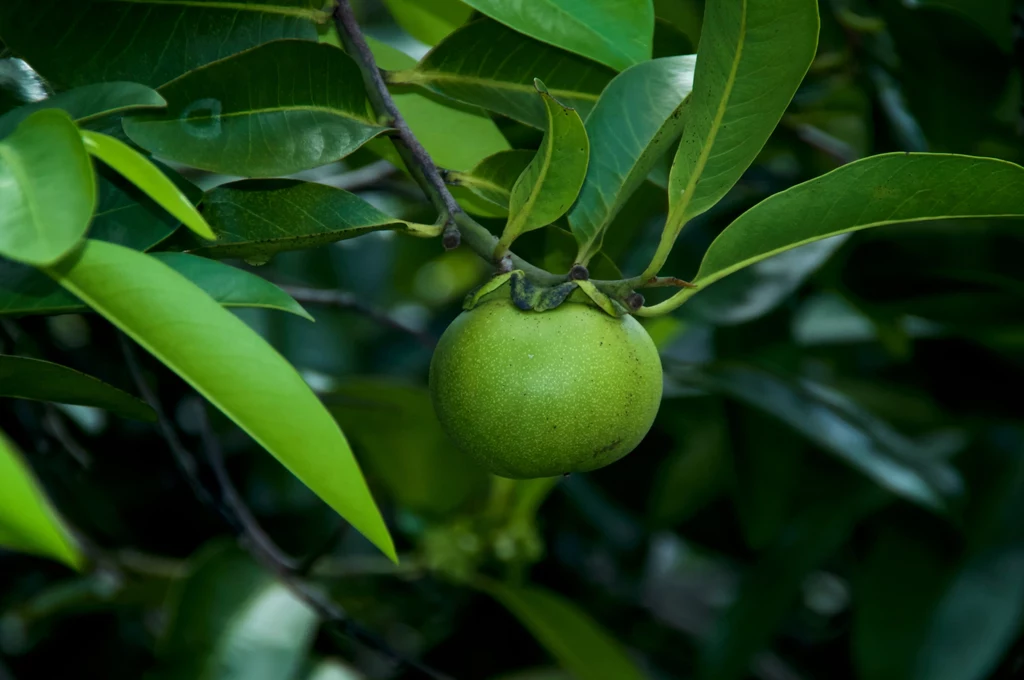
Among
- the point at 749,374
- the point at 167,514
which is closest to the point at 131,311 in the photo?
the point at 749,374

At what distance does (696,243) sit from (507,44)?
909mm

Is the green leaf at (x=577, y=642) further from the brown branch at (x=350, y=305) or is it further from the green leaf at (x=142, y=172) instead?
the green leaf at (x=142, y=172)

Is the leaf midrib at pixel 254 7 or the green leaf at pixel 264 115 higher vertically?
the leaf midrib at pixel 254 7

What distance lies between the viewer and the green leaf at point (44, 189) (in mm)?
518

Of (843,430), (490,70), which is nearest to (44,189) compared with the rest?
(490,70)

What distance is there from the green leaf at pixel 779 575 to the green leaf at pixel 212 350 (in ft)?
4.86

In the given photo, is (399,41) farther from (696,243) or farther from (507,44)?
(507,44)

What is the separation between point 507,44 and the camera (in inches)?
37.6

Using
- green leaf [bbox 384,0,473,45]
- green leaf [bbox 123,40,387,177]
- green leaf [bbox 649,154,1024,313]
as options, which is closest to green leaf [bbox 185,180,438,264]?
green leaf [bbox 123,40,387,177]

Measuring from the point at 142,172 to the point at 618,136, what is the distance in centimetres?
41

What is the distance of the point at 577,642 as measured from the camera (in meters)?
1.70

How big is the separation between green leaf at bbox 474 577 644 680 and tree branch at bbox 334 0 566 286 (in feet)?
3.36

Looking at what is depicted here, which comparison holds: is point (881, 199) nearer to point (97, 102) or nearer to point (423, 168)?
point (423, 168)

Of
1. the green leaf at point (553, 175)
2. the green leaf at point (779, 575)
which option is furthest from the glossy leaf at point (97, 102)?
the green leaf at point (779, 575)
